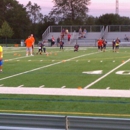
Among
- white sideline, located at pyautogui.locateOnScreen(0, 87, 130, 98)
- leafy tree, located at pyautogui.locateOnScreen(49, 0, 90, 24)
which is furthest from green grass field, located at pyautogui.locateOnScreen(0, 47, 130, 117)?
leafy tree, located at pyautogui.locateOnScreen(49, 0, 90, 24)

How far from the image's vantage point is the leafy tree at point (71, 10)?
7719 cm

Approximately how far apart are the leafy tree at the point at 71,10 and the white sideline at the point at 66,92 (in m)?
65.1

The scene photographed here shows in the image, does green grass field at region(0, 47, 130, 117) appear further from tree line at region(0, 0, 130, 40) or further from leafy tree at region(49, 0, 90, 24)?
leafy tree at region(49, 0, 90, 24)

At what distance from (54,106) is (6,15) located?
59.5m

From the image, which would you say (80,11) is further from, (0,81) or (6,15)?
(0,81)

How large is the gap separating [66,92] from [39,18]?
71.3m

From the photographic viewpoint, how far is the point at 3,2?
2672 inches

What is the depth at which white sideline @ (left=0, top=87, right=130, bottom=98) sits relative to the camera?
11.2m

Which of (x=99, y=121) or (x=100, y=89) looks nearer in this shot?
(x=99, y=121)

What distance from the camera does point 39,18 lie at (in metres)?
82.0

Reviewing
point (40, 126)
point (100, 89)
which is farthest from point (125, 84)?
point (40, 126)

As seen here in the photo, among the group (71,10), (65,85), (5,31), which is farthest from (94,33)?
(65,85)

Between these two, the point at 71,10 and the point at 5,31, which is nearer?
the point at 5,31

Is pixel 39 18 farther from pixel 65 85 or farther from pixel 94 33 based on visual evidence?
pixel 65 85
